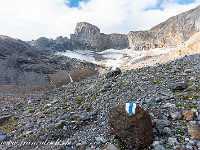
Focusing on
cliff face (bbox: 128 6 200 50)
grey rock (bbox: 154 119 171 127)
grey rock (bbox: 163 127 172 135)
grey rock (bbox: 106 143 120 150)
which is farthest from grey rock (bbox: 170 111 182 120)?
cliff face (bbox: 128 6 200 50)

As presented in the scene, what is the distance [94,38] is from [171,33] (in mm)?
73942

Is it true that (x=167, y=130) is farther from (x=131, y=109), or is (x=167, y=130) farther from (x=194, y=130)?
(x=131, y=109)

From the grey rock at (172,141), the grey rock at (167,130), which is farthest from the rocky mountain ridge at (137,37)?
the grey rock at (172,141)

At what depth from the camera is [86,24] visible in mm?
120688

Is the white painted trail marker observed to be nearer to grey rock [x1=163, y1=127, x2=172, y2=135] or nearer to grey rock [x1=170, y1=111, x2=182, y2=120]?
grey rock [x1=163, y1=127, x2=172, y2=135]

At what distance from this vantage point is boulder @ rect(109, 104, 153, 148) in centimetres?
320

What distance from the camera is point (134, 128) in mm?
3295

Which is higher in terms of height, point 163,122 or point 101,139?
point 163,122

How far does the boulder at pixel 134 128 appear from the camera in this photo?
10.5 ft

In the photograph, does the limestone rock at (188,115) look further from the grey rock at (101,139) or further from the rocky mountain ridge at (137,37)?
the rocky mountain ridge at (137,37)

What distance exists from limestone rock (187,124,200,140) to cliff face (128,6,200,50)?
72090 mm

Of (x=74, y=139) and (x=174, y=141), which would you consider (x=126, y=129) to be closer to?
(x=174, y=141)

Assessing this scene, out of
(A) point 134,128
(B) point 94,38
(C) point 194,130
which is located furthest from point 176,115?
(B) point 94,38

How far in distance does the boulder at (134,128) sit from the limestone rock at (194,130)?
108cm
